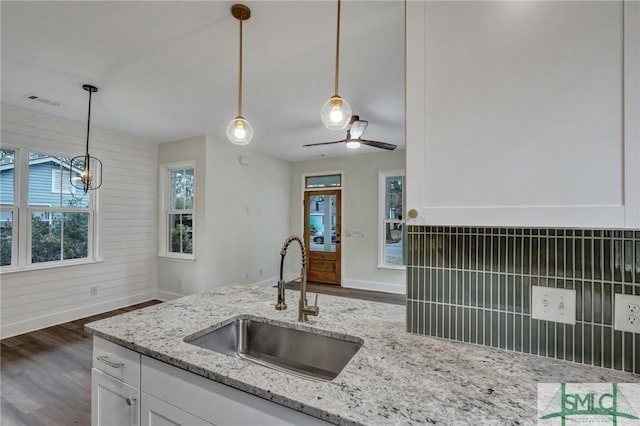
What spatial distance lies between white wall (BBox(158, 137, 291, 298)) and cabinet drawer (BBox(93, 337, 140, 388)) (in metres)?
3.27

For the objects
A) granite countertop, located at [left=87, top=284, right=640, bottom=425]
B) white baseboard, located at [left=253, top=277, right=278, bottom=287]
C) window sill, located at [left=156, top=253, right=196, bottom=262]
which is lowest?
white baseboard, located at [left=253, top=277, right=278, bottom=287]

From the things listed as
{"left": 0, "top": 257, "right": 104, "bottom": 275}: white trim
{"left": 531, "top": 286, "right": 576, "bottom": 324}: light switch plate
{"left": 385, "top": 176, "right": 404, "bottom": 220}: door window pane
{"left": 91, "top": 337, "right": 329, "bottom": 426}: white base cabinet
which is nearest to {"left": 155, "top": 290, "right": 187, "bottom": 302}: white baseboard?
{"left": 0, "top": 257, "right": 104, "bottom": 275}: white trim

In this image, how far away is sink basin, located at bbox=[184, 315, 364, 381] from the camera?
1.35 m

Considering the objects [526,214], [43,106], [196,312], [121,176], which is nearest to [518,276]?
[526,214]

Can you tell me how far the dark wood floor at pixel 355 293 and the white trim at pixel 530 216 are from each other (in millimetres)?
4202

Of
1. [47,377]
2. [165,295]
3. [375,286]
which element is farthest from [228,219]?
[375,286]

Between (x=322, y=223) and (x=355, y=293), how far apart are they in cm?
164

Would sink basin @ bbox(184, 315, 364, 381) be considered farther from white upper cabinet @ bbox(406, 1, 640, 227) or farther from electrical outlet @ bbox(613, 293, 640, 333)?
electrical outlet @ bbox(613, 293, 640, 333)

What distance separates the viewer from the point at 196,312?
1621mm

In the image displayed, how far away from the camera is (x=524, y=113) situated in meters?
0.96

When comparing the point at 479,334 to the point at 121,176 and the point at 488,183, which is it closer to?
the point at 488,183

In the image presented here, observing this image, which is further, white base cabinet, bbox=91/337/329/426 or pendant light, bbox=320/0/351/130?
pendant light, bbox=320/0/351/130

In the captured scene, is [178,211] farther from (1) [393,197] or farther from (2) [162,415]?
(2) [162,415]

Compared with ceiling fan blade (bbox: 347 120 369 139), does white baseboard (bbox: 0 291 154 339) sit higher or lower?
lower
